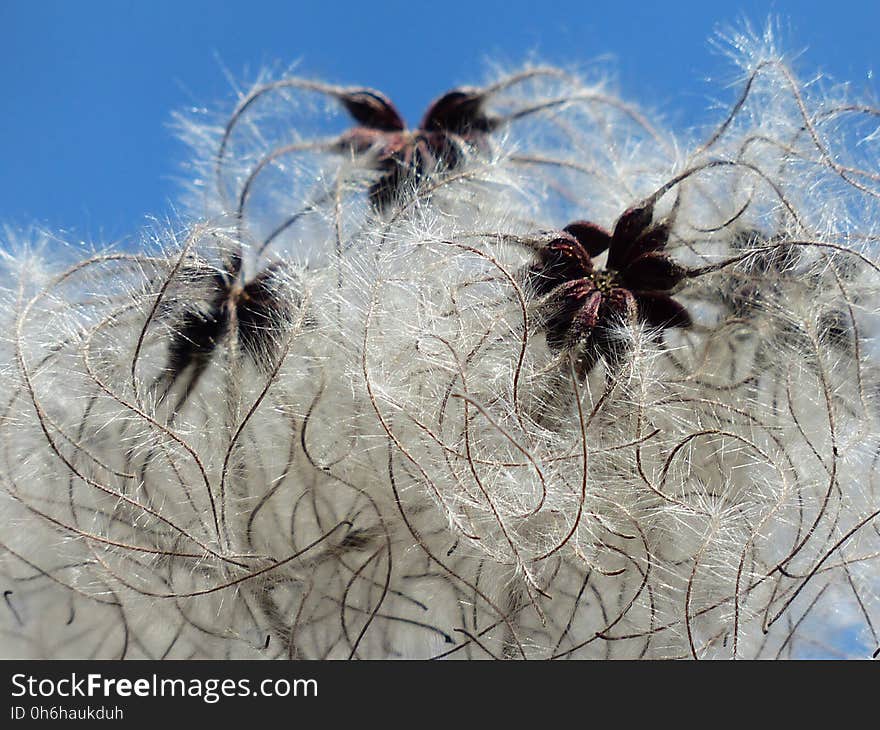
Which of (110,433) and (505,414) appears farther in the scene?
(110,433)

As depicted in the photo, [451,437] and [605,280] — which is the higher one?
[605,280]

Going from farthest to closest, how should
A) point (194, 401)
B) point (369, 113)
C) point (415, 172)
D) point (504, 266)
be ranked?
1. point (369, 113)
2. point (415, 172)
3. point (194, 401)
4. point (504, 266)

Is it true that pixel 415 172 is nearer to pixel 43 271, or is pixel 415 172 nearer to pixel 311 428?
pixel 311 428

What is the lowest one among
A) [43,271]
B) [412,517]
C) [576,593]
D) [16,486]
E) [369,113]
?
[576,593]

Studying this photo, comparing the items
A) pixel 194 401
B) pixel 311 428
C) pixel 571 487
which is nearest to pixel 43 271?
pixel 194 401

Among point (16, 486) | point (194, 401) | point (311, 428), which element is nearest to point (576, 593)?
point (311, 428)

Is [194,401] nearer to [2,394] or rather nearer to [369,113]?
[2,394]

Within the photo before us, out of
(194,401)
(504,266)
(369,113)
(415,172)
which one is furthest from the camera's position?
(369,113)
